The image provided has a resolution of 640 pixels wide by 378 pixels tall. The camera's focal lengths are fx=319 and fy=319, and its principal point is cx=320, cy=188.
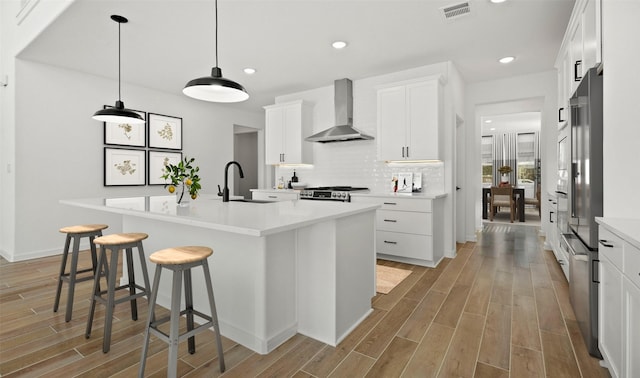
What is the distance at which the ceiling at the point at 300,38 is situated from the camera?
2.89 meters

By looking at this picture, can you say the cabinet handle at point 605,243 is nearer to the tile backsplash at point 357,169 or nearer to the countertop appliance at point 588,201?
the countertop appliance at point 588,201

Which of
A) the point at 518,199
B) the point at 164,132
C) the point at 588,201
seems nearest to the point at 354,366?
the point at 588,201

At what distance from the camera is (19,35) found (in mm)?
3744

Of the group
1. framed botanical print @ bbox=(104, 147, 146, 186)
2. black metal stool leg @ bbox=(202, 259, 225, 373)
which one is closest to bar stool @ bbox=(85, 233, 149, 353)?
black metal stool leg @ bbox=(202, 259, 225, 373)

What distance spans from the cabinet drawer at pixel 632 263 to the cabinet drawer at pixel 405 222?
2.42 meters

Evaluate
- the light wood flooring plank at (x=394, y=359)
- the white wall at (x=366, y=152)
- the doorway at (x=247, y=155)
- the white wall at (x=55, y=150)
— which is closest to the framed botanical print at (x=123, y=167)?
the white wall at (x=55, y=150)

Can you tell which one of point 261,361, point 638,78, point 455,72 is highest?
point 455,72

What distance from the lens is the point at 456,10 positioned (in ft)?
9.57

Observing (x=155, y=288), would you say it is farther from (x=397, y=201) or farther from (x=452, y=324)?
(x=397, y=201)

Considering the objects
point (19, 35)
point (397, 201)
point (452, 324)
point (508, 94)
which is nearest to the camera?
point (452, 324)

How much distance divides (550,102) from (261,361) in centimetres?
523

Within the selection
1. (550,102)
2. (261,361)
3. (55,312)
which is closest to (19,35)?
(55,312)

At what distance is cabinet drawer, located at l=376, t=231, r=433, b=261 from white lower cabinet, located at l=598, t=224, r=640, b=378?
202cm

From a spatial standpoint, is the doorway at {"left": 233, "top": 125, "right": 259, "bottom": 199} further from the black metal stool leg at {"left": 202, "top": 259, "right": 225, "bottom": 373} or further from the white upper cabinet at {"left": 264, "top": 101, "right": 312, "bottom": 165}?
the black metal stool leg at {"left": 202, "top": 259, "right": 225, "bottom": 373}
